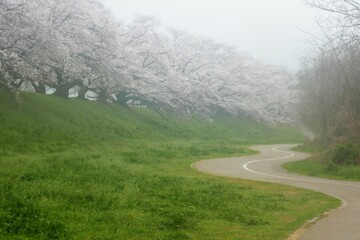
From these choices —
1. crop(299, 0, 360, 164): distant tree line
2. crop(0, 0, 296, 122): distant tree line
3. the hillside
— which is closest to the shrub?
crop(299, 0, 360, 164): distant tree line

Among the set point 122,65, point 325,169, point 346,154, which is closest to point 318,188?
point 325,169

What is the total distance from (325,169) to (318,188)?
6312mm

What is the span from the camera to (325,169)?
24.3m

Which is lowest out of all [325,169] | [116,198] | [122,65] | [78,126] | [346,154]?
[116,198]

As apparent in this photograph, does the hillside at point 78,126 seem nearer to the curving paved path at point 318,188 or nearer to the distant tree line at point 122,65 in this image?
the distant tree line at point 122,65

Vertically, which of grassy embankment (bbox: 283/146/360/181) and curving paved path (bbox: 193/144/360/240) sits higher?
grassy embankment (bbox: 283/146/360/181)

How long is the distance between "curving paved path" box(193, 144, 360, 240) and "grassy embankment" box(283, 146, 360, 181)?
877mm

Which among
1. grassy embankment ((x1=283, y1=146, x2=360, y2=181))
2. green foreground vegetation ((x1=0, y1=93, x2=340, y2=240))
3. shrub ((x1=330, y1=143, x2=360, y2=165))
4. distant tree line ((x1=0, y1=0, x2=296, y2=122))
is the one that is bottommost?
green foreground vegetation ((x1=0, y1=93, x2=340, y2=240))

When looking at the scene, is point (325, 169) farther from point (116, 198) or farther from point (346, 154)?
point (116, 198)

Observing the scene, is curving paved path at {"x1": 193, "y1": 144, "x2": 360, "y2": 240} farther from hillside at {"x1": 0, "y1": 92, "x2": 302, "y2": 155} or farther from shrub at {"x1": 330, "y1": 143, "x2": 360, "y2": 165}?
hillside at {"x1": 0, "y1": 92, "x2": 302, "y2": 155}

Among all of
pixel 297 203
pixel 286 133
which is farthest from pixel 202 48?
pixel 297 203

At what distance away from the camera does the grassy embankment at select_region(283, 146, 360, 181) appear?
72.6 feet

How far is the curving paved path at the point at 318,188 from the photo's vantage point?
31.9 feet

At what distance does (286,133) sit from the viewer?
77125 millimetres
